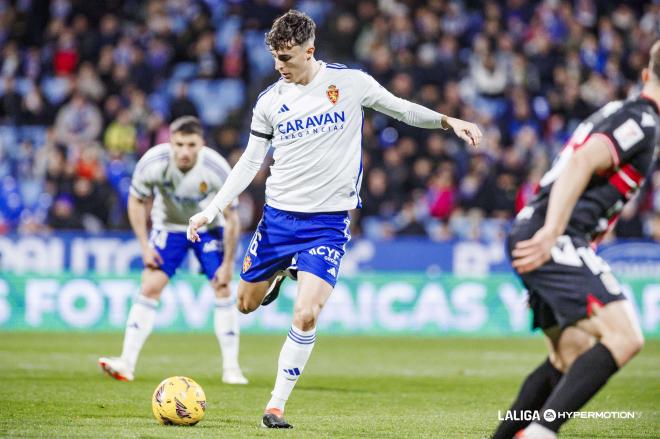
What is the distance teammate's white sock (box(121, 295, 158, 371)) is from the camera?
10852mm

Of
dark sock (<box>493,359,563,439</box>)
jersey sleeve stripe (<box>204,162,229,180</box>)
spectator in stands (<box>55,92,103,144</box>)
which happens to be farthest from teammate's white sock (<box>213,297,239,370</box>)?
spectator in stands (<box>55,92,103,144</box>)

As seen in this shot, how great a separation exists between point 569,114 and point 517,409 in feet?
Result: 56.7

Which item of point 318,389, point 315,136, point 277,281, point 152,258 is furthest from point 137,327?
point 315,136

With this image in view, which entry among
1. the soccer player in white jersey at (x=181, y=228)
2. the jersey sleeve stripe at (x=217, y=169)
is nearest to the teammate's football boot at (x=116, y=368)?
the soccer player in white jersey at (x=181, y=228)

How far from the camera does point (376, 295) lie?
18.2 metres

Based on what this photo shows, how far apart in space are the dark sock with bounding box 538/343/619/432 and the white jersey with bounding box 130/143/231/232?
19.9 feet

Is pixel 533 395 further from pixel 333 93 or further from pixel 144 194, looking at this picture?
pixel 144 194

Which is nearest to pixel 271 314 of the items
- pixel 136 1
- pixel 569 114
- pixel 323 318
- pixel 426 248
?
pixel 323 318

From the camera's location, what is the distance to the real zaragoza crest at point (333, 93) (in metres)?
8.06

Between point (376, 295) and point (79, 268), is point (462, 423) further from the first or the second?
point (79, 268)

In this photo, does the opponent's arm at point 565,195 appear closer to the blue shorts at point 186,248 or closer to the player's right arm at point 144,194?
the blue shorts at point 186,248

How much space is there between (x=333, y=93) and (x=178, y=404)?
101 inches

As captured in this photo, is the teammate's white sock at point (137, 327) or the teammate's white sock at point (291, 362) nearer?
the teammate's white sock at point (291, 362)

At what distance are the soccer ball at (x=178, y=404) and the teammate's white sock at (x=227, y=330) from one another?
10.4ft
